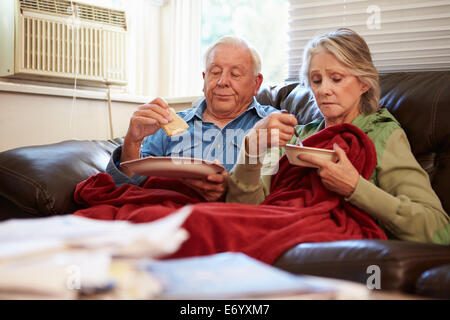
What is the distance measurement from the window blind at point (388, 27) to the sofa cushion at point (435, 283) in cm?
143

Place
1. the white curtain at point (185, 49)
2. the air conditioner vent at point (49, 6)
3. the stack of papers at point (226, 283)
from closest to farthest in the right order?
the stack of papers at point (226, 283), the air conditioner vent at point (49, 6), the white curtain at point (185, 49)

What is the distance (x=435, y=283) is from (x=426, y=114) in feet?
3.01

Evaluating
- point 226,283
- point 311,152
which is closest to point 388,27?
point 311,152

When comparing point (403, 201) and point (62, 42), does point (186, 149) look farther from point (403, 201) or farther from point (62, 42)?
point (62, 42)

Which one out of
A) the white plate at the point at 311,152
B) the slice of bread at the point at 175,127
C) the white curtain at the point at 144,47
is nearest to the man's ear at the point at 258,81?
the slice of bread at the point at 175,127

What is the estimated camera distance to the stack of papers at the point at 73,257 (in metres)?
0.51

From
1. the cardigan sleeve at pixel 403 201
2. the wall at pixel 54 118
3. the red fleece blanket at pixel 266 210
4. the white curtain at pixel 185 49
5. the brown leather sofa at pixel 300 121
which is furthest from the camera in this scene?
the white curtain at pixel 185 49

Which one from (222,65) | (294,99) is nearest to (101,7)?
(222,65)

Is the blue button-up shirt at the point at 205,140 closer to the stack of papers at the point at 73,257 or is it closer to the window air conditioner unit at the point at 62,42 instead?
the window air conditioner unit at the point at 62,42

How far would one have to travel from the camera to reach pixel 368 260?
1.00m

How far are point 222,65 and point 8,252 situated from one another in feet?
4.95

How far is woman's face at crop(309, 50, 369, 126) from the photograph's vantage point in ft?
5.37
